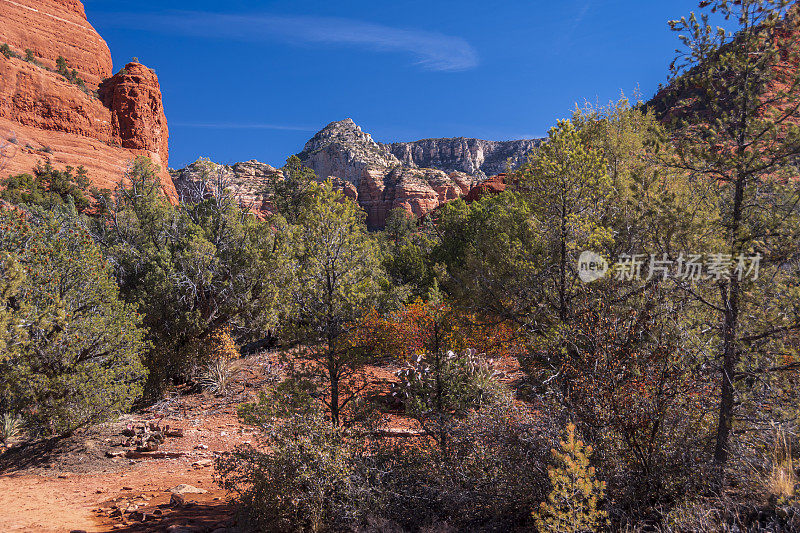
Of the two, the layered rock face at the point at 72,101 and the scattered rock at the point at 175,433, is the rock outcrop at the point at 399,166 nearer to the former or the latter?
the layered rock face at the point at 72,101

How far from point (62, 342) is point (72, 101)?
6556 centimetres

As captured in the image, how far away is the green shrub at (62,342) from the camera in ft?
28.5

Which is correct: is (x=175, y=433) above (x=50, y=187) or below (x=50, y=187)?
below

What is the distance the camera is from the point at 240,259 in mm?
14516

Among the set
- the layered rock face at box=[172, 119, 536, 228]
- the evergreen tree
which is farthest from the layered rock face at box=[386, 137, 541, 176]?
the evergreen tree

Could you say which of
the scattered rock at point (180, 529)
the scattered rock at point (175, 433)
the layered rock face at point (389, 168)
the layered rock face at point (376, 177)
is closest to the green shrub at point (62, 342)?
the scattered rock at point (175, 433)

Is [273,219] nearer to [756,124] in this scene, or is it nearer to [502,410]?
[502,410]

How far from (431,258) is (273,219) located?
10792 millimetres

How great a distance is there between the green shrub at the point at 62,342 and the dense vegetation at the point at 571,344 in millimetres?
49

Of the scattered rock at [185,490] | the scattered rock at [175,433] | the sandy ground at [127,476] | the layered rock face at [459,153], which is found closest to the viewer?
the sandy ground at [127,476]

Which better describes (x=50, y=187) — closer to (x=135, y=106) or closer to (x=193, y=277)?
(x=135, y=106)

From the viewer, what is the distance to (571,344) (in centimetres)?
617

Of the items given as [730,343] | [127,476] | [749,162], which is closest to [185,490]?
[127,476]

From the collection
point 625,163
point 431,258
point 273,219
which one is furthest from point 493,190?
point 625,163
